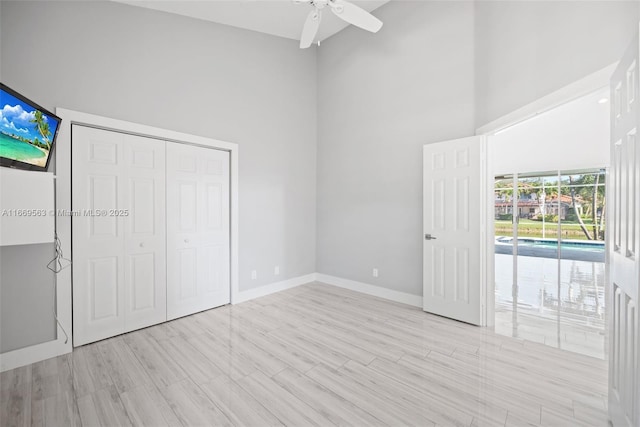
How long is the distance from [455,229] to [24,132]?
163 inches

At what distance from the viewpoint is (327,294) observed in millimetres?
4270

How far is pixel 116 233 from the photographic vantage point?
2859 millimetres

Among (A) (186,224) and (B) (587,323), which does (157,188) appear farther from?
(B) (587,323)

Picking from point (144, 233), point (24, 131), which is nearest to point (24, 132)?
point (24, 131)

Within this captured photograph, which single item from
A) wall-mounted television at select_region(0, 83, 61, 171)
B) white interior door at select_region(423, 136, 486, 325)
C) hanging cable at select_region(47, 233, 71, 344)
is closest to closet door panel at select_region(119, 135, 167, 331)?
hanging cable at select_region(47, 233, 71, 344)

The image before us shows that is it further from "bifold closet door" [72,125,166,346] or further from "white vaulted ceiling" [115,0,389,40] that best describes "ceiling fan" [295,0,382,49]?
"bifold closet door" [72,125,166,346]

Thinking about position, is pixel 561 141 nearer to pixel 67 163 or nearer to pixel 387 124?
pixel 387 124

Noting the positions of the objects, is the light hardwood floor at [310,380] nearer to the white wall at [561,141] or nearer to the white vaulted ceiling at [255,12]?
the white vaulted ceiling at [255,12]

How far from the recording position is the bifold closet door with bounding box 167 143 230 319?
10.8ft

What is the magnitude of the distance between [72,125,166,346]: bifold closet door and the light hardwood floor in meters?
0.26

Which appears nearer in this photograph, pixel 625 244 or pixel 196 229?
pixel 625 244

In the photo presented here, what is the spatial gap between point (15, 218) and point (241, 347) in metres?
2.06

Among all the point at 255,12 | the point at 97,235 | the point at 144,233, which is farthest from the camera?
the point at 255,12

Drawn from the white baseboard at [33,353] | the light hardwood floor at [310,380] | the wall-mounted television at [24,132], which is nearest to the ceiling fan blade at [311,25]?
the wall-mounted television at [24,132]
